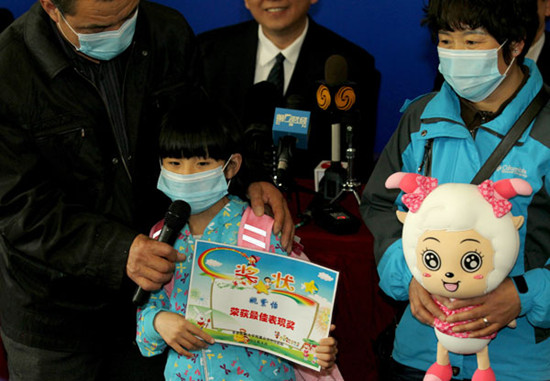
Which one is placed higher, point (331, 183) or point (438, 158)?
point (438, 158)

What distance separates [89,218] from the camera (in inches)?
77.6

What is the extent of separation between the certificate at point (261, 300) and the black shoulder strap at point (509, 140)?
Answer: 46 centimetres

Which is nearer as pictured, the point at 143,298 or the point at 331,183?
the point at 143,298

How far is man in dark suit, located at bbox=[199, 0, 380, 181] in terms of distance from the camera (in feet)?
10.0

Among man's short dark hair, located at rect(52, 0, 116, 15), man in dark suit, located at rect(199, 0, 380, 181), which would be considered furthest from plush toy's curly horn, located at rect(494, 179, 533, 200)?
man in dark suit, located at rect(199, 0, 380, 181)

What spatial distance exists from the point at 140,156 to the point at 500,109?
1.11 m

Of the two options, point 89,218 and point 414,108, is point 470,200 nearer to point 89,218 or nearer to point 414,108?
point 414,108

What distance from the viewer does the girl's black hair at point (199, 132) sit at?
6.24 ft

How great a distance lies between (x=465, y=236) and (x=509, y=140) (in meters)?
0.29

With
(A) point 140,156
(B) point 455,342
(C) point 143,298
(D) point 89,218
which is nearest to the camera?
(B) point 455,342

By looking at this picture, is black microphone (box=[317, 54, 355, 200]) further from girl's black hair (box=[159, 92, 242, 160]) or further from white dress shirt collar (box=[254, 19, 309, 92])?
white dress shirt collar (box=[254, 19, 309, 92])

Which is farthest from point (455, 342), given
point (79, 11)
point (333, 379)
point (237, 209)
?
point (79, 11)

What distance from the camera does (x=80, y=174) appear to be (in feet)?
6.65

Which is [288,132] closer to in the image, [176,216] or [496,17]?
[176,216]
